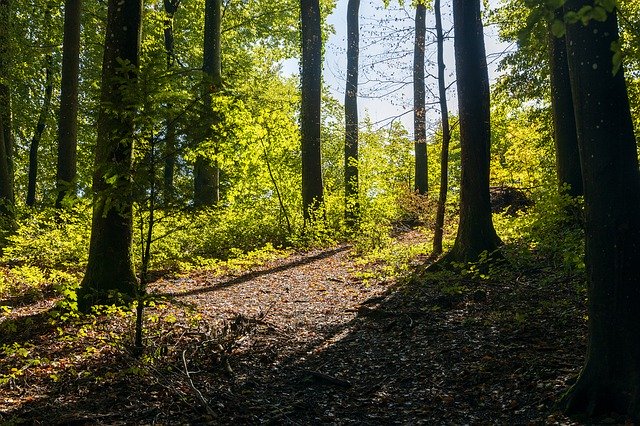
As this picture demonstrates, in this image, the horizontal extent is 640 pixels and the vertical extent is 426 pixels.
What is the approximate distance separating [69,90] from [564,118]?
1203 cm

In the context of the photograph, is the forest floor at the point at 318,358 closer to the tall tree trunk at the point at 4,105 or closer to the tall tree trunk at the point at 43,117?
the tall tree trunk at the point at 4,105

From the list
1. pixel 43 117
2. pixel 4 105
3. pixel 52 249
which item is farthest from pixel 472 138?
pixel 43 117

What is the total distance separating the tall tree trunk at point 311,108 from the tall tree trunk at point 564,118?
6.95 meters

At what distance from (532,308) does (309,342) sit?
281 cm

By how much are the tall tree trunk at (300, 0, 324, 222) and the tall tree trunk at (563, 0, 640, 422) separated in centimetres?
1164

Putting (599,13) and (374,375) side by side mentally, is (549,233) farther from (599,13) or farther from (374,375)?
(599,13)

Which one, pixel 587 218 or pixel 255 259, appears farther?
pixel 255 259

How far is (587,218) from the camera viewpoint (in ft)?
11.8

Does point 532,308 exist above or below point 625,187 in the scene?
below

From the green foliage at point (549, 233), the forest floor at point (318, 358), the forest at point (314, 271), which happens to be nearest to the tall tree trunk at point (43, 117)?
the forest at point (314, 271)

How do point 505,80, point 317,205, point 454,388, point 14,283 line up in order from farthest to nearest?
point 317,205 → point 505,80 → point 14,283 → point 454,388

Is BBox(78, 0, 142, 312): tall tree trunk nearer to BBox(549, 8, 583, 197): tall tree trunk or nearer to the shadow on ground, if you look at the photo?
the shadow on ground

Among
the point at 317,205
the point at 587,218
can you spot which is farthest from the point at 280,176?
the point at 587,218

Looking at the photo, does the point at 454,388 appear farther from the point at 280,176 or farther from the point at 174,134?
the point at 280,176
